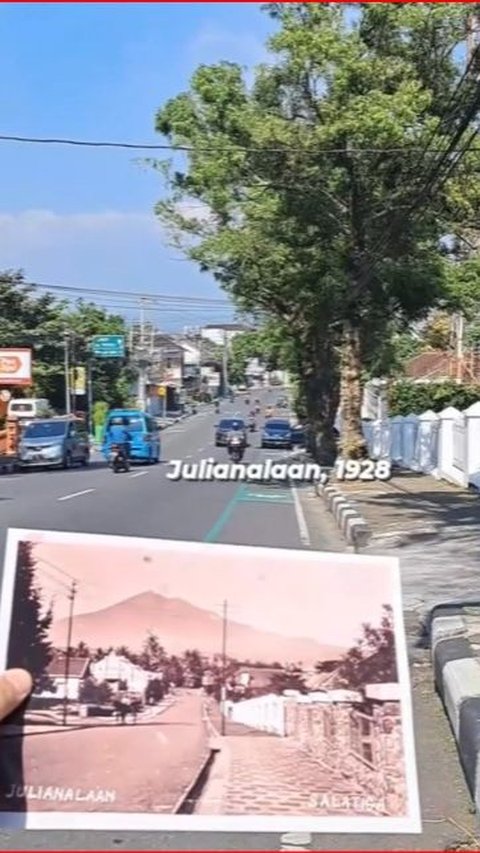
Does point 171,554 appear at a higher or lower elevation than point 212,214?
lower

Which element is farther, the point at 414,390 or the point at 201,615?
the point at 414,390

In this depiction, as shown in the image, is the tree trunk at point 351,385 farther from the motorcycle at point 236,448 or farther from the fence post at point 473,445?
the motorcycle at point 236,448

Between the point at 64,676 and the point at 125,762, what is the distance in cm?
19

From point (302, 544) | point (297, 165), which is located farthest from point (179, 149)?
point (302, 544)

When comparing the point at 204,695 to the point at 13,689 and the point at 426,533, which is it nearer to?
the point at 13,689

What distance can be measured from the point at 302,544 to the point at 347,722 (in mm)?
12446

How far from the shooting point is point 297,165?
22.1 meters

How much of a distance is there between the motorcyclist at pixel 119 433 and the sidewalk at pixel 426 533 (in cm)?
966

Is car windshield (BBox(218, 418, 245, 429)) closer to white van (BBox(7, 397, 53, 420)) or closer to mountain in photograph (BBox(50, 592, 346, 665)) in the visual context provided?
white van (BBox(7, 397, 53, 420))

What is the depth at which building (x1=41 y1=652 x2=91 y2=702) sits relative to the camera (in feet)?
7.59

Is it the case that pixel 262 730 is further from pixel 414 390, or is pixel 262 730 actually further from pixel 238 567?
pixel 414 390

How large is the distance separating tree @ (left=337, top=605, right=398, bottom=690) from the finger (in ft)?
1.88

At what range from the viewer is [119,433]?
34062 mm

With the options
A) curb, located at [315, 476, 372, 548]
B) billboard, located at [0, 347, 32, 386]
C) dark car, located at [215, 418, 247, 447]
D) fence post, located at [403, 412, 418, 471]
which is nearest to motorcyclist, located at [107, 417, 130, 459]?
billboard, located at [0, 347, 32, 386]
